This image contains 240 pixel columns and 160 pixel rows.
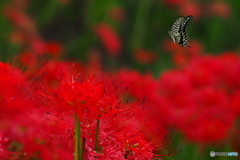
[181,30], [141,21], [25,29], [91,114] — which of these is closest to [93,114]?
[91,114]

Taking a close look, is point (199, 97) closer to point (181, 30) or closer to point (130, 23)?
point (181, 30)

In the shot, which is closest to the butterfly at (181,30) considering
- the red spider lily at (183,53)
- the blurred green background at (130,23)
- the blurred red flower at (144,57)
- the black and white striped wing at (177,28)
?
the black and white striped wing at (177,28)

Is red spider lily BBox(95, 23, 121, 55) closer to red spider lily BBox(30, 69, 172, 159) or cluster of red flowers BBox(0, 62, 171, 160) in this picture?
cluster of red flowers BBox(0, 62, 171, 160)

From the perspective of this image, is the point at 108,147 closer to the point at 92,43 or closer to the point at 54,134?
the point at 54,134

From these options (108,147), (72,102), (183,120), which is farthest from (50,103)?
(183,120)

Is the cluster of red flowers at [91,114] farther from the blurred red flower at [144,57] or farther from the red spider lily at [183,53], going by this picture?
the blurred red flower at [144,57]

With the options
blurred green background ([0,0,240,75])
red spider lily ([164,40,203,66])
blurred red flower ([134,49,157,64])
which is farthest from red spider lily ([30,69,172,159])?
blurred green background ([0,0,240,75])
